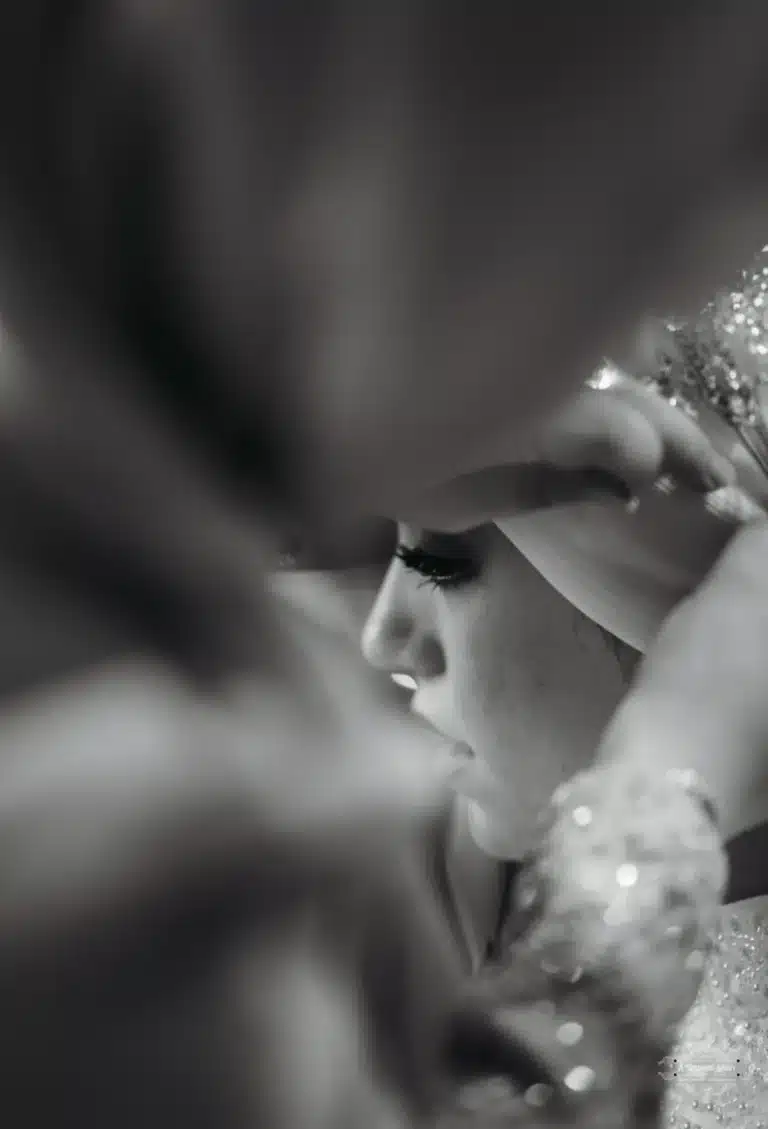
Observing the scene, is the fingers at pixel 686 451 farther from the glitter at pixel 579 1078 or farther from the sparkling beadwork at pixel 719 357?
the glitter at pixel 579 1078

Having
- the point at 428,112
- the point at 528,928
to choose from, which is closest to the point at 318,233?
the point at 428,112

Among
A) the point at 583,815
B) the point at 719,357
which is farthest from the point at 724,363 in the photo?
the point at 583,815

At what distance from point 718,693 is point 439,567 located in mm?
62

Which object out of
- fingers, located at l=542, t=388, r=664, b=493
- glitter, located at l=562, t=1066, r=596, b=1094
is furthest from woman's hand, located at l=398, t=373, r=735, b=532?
glitter, located at l=562, t=1066, r=596, b=1094

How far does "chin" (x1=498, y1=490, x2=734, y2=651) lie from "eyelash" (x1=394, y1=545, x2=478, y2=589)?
0.01m

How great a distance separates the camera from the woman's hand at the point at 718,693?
20cm

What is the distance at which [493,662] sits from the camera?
236mm

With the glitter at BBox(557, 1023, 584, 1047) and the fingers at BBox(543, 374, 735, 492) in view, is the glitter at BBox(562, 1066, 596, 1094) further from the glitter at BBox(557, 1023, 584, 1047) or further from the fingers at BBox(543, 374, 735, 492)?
the fingers at BBox(543, 374, 735, 492)

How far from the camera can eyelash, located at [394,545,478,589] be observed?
0.22 meters

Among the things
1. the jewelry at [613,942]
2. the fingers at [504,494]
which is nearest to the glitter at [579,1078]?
the jewelry at [613,942]

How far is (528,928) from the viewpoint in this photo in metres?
0.19

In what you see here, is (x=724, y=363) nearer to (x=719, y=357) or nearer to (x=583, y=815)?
(x=719, y=357)

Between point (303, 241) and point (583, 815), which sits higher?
point (303, 241)

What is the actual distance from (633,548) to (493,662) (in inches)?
1.6
